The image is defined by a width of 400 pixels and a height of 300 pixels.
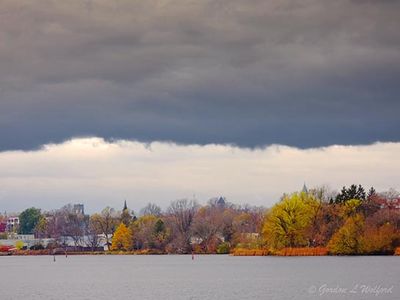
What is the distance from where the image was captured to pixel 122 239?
621ft

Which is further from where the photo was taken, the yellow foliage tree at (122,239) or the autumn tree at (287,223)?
the yellow foliage tree at (122,239)

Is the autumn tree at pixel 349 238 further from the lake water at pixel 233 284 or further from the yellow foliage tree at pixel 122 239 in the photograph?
the yellow foliage tree at pixel 122 239

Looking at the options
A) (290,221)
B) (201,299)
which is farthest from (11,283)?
(290,221)

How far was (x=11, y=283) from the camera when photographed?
92625 millimetres

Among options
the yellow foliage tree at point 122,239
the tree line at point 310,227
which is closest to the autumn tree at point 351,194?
the tree line at point 310,227

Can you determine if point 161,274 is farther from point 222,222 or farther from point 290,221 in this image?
point 222,222

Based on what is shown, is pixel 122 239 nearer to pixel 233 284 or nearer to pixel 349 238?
pixel 349 238
